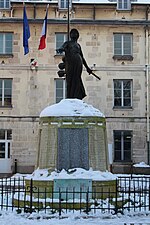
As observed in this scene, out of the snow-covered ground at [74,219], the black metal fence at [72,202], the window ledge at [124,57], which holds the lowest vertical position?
the snow-covered ground at [74,219]

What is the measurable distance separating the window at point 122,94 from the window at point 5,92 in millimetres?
6859

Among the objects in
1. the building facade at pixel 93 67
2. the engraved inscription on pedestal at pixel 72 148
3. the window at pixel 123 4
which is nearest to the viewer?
the engraved inscription on pedestal at pixel 72 148

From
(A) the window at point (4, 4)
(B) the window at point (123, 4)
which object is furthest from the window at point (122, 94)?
(A) the window at point (4, 4)

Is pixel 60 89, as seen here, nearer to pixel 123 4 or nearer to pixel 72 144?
pixel 123 4

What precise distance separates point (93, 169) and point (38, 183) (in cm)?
145

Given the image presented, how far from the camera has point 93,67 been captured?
31703 mm

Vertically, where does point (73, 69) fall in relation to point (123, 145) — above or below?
above

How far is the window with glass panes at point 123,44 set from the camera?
3192 centimetres

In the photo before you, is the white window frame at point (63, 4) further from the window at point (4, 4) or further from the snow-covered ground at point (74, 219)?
the snow-covered ground at point (74, 219)

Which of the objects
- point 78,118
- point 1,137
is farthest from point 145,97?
point 78,118

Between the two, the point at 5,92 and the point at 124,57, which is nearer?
the point at 5,92

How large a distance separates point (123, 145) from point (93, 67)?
17.7 ft

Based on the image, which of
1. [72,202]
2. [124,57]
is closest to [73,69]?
[72,202]

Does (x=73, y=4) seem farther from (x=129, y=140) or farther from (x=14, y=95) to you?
(x=129, y=140)
